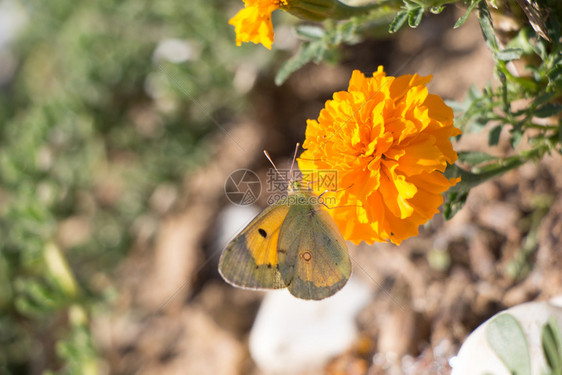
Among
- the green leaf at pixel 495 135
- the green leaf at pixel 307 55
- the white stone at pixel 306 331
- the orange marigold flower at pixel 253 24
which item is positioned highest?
the orange marigold flower at pixel 253 24

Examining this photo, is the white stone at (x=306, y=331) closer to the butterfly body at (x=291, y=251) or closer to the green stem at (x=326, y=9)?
the butterfly body at (x=291, y=251)

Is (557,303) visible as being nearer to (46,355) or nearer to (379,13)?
(379,13)

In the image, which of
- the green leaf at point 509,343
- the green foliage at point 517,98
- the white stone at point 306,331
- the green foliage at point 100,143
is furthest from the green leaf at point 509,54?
the green foliage at point 100,143

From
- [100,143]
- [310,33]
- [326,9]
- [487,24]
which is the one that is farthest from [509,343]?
[100,143]

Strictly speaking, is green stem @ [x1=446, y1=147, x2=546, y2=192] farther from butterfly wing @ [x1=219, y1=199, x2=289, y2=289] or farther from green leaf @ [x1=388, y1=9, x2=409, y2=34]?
butterfly wing @ [x1=219, y1=199, x2=289, y2=289]

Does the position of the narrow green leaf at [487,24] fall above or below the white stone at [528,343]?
above

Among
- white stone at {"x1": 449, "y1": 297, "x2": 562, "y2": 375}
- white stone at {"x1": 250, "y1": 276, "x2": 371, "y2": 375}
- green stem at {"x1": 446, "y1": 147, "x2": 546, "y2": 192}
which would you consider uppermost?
green stem at {"x1": 446, "y1": 147, "x2": 546, "y2": 192}

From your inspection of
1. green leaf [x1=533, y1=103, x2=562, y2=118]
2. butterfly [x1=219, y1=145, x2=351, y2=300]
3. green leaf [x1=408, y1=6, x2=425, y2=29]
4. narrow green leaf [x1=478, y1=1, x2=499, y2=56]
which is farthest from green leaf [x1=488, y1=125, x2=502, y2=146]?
butterfly [x1=219, y1=145, x2=351, y2=300]
